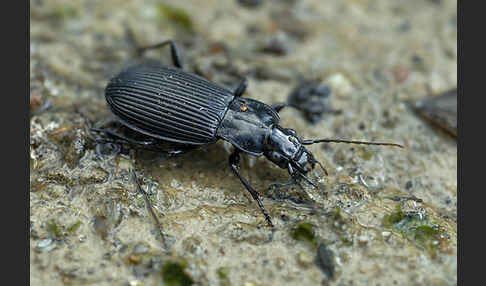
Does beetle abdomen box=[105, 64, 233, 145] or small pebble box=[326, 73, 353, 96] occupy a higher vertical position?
small pebble box=[326, 73, 353, 96]

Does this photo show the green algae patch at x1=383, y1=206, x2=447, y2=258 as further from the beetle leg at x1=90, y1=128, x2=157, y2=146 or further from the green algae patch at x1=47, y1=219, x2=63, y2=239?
the green algae patch at x1=47, y1=219, x2=63, y2=239

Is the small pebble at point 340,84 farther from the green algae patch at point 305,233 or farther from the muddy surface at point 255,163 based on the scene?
the green algae patch at point 305,233

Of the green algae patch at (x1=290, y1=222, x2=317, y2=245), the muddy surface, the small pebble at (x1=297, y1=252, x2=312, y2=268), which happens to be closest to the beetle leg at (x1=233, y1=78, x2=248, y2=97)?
the muddy surface

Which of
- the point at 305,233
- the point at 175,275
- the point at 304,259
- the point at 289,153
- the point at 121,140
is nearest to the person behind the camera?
the point at 175,275

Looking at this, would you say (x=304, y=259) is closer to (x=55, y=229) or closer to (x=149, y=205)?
(x=149, y=205)

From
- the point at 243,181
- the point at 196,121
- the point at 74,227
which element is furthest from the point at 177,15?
the point at 74,227

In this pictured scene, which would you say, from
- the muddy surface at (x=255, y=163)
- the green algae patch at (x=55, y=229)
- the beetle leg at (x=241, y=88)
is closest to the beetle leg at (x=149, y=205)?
the muddy surface at (x=255, y=163)
